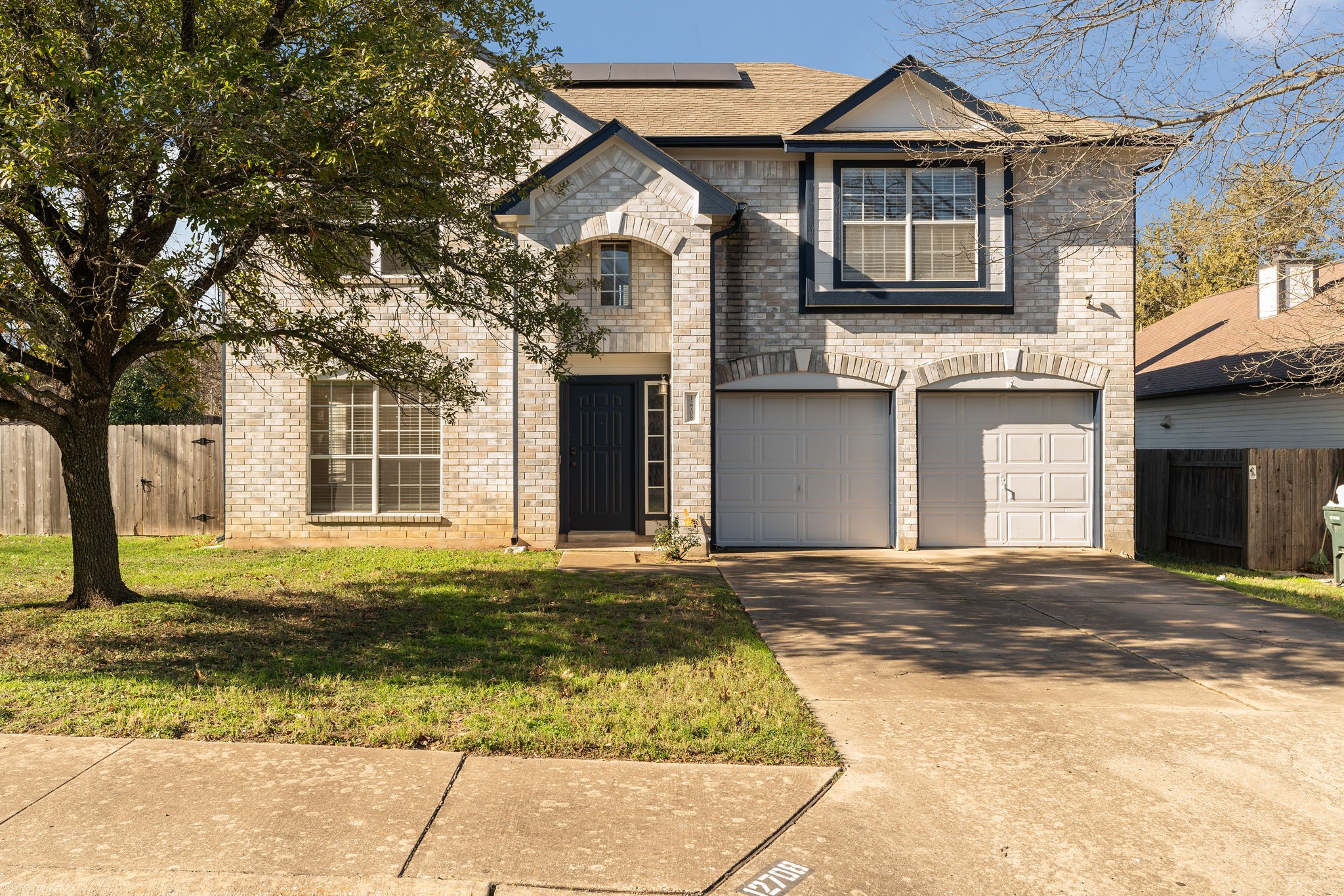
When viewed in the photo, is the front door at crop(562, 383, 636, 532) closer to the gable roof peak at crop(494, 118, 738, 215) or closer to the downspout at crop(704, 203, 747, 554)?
the downspout at crop(704, 203, 747, 554)

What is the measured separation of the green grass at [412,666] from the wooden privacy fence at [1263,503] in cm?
821

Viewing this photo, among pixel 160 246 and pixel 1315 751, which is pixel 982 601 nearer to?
pixel 1315 751

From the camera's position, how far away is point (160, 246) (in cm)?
777

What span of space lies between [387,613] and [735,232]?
7565 millimetres

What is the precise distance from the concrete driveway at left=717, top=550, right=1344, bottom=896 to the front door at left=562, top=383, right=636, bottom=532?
4.95 m

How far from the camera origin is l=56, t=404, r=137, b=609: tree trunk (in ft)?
25.4

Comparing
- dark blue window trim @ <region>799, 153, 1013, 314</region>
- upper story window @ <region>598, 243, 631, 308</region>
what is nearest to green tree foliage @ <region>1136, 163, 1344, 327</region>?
dark blue window trim @ <region>799, 153, 1013, 314</region>

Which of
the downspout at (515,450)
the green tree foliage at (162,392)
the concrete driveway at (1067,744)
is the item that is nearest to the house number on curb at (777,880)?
the concrete driveway at (1067,744)

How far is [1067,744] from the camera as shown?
16.1 feet

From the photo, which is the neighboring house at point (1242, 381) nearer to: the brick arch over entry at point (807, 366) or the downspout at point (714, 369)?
the brick arch over entry at point (807, 366)

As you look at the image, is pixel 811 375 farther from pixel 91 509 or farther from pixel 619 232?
pixel 91 509

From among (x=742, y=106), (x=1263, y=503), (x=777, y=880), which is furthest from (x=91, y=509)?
(x=1263, y=503)

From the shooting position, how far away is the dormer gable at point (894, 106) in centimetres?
1303

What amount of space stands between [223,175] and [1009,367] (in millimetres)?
10507
